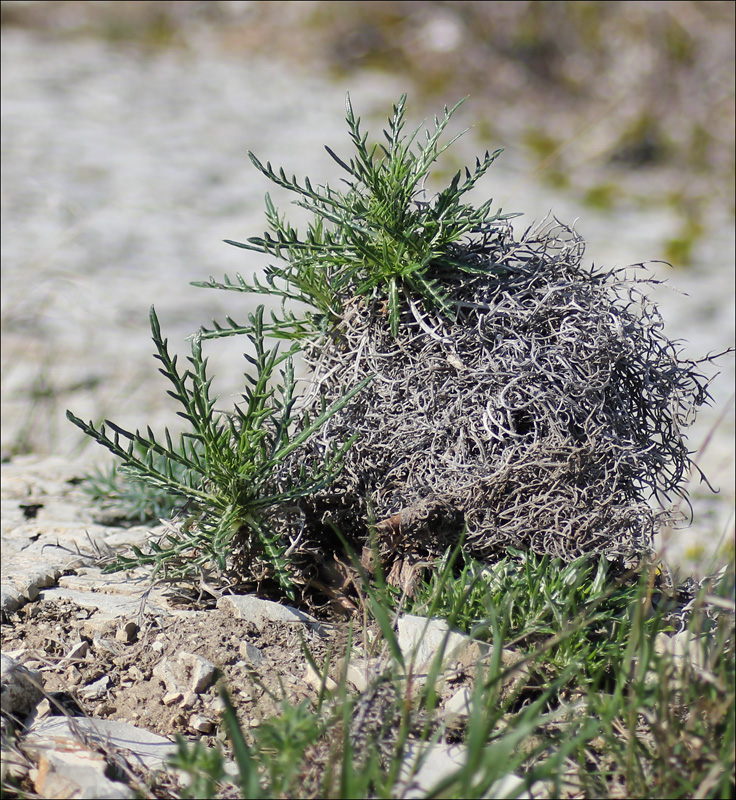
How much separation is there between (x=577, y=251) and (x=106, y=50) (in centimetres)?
1037

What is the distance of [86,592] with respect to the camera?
2543 millimetres

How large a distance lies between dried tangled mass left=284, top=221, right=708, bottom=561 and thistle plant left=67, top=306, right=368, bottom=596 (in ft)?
0.45

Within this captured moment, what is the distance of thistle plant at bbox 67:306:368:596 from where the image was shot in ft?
Answer: 7.47

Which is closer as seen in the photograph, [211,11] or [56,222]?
[56,222]

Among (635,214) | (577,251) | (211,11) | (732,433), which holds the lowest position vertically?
(577,251)

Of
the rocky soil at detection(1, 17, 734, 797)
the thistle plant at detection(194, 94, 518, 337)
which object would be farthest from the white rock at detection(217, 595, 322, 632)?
the thistle plant at detection(194, 94, 518, 337)

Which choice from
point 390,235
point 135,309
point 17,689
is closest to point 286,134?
point 135,309

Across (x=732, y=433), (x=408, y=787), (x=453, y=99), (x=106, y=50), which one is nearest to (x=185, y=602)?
(x=408, y=787)

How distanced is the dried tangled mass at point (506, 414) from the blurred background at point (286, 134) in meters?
3.27

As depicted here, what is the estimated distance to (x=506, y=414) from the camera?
7.70 ft

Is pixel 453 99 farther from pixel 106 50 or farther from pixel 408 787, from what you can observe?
pixel 408 787

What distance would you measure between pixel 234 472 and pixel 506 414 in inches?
30.5

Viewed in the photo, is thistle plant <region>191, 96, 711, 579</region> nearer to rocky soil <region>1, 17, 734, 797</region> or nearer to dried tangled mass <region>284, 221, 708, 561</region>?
dried tangled mass <region>284, 221, 708, 561</region>

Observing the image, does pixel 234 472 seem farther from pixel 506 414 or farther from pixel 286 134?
pixel 286 134
